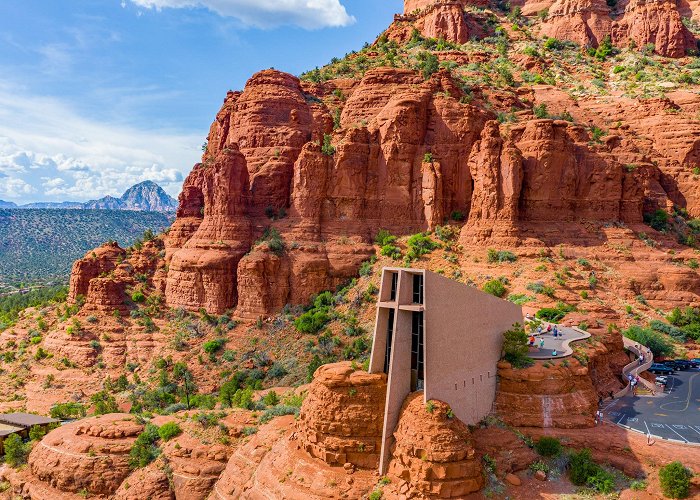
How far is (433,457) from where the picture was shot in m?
20.7

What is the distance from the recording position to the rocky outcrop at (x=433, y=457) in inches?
811

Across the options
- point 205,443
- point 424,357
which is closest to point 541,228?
point 424,357

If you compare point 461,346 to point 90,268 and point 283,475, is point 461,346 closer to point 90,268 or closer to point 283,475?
point 283,475

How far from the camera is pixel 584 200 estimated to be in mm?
48906

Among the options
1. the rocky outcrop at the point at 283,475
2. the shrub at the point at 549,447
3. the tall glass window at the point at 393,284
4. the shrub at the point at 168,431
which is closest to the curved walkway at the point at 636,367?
the shrub at the point at 549,447

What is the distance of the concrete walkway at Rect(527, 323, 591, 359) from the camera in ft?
97.6

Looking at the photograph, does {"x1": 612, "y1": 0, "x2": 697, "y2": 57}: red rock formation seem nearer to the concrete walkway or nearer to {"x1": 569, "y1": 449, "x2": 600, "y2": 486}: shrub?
the concrete walkway

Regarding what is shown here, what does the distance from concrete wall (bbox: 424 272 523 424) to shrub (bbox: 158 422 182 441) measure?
17.3 meters

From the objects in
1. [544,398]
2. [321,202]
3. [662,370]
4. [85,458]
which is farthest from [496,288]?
[85,458]

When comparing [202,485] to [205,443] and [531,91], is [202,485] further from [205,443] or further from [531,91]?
[531,91]

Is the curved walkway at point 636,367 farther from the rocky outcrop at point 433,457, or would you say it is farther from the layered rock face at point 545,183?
the rocky outcrop at point 433,457

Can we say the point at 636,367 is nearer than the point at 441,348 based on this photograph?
No

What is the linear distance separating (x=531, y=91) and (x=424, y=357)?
52.9 metres

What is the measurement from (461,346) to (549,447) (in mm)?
6153
